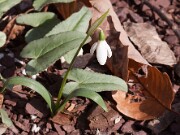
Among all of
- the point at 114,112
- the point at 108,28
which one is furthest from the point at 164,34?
the point at 114,112

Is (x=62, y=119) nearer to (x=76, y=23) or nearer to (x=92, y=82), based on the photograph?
(x=92, y=82)

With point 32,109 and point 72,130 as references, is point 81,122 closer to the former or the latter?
point 72,130

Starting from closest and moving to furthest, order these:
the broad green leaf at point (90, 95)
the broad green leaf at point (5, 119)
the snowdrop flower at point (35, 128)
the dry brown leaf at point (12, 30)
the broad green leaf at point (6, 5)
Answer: the broad green leaf at point (90, 95) < the broad green leaf at point (5, 119) < the snowdrop flower at point (35, 128) < the broad green leaf at point (6, 5) < the dry brown leaf at point (12, 30)

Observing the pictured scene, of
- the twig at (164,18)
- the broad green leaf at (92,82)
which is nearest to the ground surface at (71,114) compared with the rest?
the broad green leaf at (92,82)

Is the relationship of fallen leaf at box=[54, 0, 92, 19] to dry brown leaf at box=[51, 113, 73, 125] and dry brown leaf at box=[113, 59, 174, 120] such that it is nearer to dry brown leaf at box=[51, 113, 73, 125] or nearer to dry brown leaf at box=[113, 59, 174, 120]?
dry brown leaf at box=[113, 59, 174, 120]

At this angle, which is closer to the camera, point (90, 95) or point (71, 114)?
point (90, 95)

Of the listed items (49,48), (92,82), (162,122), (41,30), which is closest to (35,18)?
(41,30)

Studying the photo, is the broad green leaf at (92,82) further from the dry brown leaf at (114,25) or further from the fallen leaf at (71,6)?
the fallen leaf at (71,6)
